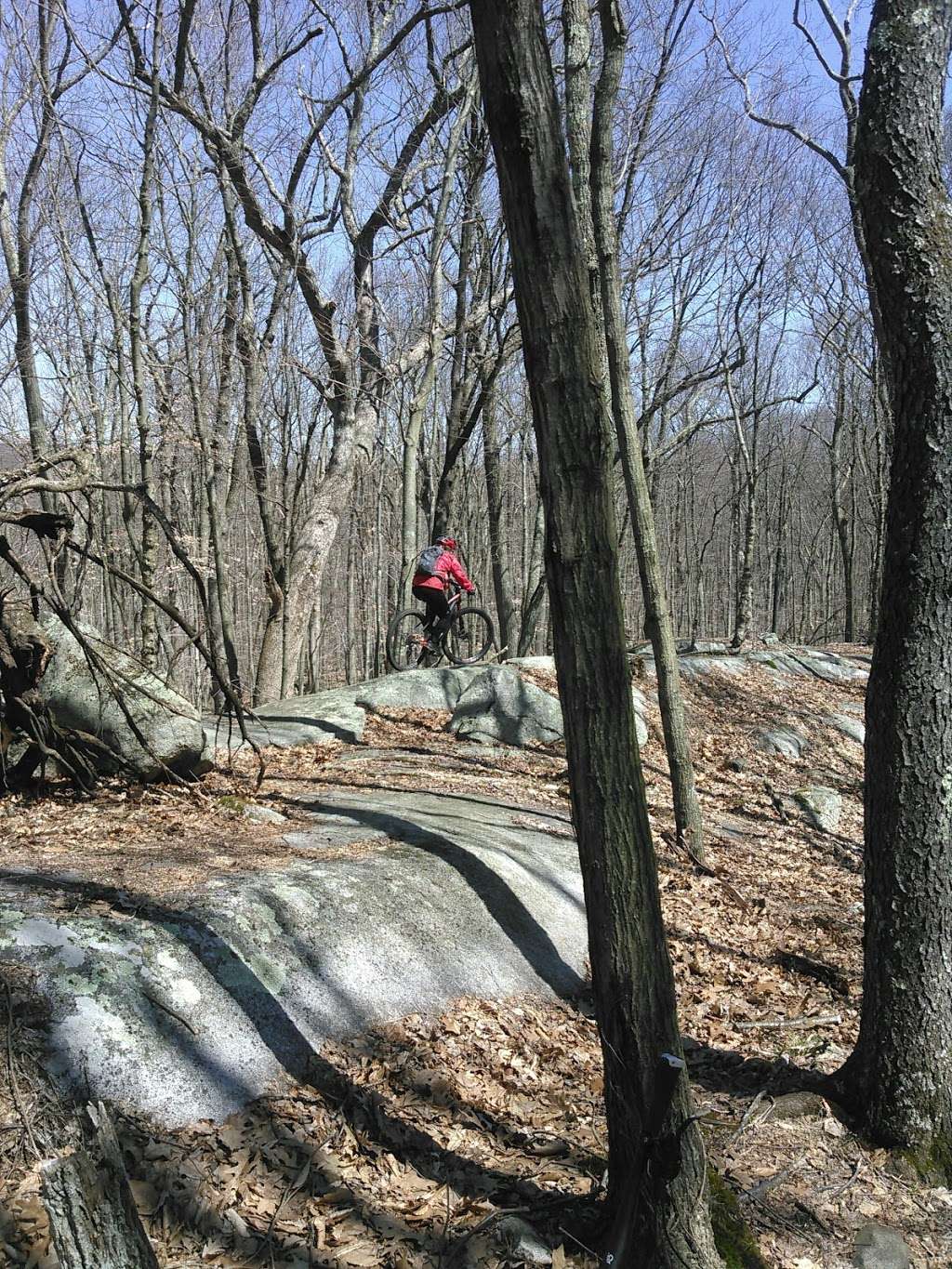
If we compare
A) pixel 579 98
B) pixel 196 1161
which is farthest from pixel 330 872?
pixel 579 98

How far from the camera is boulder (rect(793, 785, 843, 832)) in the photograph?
9.48 meters

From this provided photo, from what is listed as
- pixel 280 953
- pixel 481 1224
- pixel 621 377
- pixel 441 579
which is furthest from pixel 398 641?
pixel 481 1224

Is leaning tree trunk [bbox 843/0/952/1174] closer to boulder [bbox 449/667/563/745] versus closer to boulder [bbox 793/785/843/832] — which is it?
boulder [bbox 793/785/843/832]

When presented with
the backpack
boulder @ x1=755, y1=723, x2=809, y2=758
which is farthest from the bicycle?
boulder @ x1=755, y1=723, x2=809, y2=758

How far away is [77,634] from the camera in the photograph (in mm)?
5312

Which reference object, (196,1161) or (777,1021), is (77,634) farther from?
(777,1021)

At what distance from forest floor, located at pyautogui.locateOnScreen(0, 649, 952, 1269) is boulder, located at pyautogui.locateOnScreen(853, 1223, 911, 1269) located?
0.13 ft

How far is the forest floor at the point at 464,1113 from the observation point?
317 cm

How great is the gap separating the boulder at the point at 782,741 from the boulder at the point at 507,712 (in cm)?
283

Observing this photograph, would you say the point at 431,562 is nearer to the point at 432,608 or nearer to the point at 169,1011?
the point at 432,608

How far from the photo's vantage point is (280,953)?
4445 mm

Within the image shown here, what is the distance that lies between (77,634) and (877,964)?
15.6ft

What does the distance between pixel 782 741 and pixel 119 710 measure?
8.45m

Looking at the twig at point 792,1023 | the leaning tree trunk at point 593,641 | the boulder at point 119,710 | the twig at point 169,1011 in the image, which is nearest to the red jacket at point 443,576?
the boulder at point 119,710
